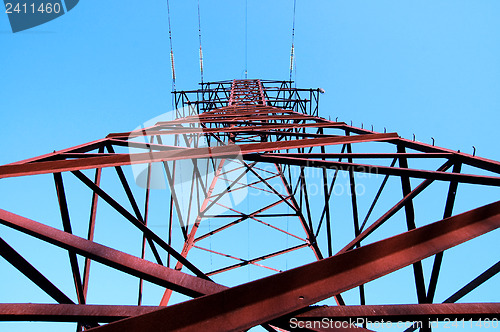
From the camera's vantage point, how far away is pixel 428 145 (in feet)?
13.8

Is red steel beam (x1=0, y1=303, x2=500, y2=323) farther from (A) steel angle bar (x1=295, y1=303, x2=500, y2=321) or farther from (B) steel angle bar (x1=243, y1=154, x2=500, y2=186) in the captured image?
(B) steel angle bar (x1=243, y1=154, x2=500, y2=186)

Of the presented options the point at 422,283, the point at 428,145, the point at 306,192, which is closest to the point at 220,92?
the point at 306,192

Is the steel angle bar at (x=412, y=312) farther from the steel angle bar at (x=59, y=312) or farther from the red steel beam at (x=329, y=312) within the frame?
the steel angle bar at (x=59, y=312)

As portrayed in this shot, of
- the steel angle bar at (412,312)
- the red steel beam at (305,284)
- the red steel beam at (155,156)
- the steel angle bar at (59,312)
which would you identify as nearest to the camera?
the red steel beam at (305,284)

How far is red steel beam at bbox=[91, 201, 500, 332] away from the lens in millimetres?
1646

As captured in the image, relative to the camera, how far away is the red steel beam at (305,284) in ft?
5.40

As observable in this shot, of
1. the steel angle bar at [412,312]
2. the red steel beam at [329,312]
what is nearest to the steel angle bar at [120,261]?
the red steel beam at [329,312]

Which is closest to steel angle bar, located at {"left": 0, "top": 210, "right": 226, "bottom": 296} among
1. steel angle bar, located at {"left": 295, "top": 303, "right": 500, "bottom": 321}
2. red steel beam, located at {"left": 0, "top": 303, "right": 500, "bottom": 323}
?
red steel beam, located at {"left": 0, "top": 303, "right": 500, "bottom": 323}

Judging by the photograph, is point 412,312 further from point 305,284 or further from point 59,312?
point 59,312

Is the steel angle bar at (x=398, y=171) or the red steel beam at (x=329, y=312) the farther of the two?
the steel angle bar at (x=398, y=171)

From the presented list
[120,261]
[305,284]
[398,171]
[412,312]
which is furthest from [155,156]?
[412,312]

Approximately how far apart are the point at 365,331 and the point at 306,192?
232 inches

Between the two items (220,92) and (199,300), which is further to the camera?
(220,92)

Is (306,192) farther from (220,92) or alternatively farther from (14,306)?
(220,92)
